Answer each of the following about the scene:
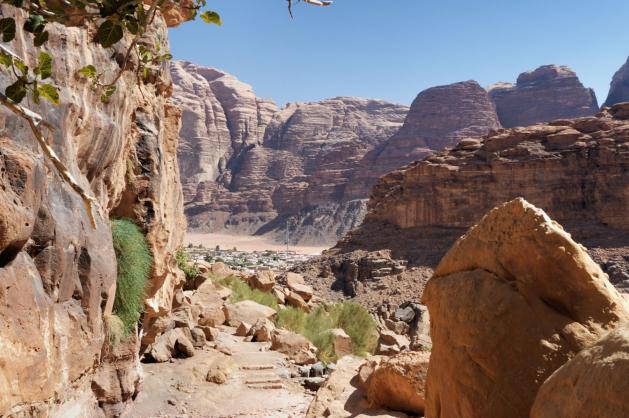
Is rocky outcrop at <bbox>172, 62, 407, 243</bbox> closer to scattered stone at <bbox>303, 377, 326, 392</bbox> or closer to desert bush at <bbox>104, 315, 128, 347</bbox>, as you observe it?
scattered stone at <bbox>303, 377, 326, 392</bbox>

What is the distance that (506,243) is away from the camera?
369 centimetres

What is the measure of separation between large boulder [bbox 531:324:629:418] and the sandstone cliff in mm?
31195

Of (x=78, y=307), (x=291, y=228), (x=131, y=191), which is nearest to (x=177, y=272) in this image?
(x=131, y=191)

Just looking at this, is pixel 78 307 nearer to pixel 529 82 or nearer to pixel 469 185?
pixel 469 185

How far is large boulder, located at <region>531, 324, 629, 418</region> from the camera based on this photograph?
199 centimetres

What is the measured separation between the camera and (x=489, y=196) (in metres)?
41.2

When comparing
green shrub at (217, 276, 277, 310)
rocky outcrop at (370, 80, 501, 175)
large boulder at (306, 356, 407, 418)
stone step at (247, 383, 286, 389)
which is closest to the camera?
large boulder at (306, 356, 407, 418)

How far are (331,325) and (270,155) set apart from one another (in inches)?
4209

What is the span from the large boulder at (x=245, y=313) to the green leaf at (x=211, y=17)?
12.1m

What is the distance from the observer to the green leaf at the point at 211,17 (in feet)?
7.77

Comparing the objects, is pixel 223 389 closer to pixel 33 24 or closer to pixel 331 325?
pixel 331 325

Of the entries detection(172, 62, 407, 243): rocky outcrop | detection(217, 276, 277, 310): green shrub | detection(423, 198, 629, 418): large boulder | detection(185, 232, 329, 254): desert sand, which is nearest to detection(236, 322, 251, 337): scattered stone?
detection(217, 276, 277, 310): green shrub

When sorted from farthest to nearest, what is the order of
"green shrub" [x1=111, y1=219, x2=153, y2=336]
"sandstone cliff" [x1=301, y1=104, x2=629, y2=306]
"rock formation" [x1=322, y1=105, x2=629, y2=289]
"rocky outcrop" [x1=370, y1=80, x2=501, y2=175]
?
1. "rocky outcrop" [x1=370, y1=80, x2=501, y2=175]
2. "rock formation" [x1=322, y1=105, x2=629, y2=289]
3. "sandstone cliff" [x1=301, y1=104, x2=629, y2=306]
4. "green shrub" [x1=111, y1=219, x2=153, y2=336]

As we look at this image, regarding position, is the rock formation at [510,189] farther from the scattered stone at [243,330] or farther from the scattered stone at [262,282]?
the scattered stone at [243,330]
